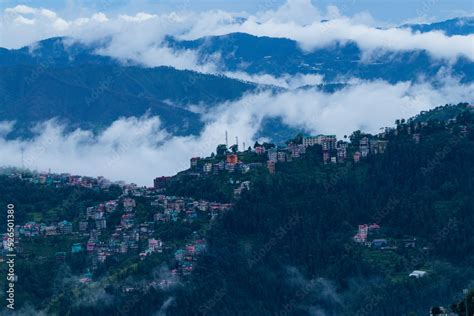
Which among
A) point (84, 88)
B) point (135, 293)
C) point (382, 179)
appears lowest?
point (135, 293)

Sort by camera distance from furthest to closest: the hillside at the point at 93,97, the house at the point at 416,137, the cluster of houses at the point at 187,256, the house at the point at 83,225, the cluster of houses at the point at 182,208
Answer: the hillside at the point at 93,97, the house at the point at 416,137, the house at the point at 83,225, the cluster of houses at the point at 182,208, the cluster of houses at the point at 187,256

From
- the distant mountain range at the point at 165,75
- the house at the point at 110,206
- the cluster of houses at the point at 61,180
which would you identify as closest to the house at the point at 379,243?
the house at the point at 110,206

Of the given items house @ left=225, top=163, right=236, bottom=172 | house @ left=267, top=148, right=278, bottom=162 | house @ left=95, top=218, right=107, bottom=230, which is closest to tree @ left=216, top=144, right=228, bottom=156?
house @ left=267, top=148, right=278, bottom=162

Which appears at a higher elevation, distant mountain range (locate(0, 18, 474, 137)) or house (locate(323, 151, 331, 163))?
distant mountain range (locate(0, 18, 474, 137))

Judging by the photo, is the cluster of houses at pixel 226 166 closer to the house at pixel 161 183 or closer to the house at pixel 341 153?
the house at pixel 161 183

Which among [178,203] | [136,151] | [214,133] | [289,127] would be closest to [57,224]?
[178,203]

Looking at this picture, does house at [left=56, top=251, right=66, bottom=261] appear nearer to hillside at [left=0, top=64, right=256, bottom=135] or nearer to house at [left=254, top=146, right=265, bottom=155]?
house at [left=254, top=146, right=265, bottom=155]

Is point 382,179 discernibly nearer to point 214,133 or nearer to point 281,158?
point 281,158

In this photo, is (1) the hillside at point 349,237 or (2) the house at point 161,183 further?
(2) the house at point 161,183

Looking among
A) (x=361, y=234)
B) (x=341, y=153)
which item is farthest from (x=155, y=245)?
(x=341, y=153)
